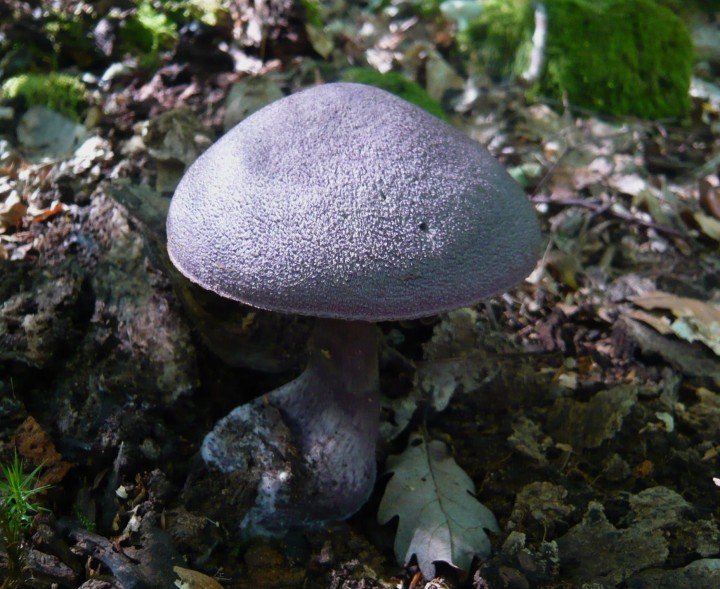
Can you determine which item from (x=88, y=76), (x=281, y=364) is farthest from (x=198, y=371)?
(x=88, y=76)

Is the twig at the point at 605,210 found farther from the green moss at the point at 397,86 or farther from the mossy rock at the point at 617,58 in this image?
the mossy rock at the point at 617,58

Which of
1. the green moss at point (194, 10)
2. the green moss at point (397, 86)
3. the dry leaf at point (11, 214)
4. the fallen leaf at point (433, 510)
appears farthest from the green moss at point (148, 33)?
the fallen leaf at point (433, 510)

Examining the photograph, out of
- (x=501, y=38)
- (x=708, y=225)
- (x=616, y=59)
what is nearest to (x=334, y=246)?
(x=708, y=225)

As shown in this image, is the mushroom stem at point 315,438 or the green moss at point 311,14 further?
the green moss at point 311,14

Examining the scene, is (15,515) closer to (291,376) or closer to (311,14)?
(291,376)

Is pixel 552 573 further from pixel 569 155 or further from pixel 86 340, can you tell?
pixel 569 155
